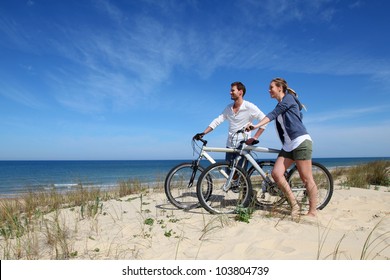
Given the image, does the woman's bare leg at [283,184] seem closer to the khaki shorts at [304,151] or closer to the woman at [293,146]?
the woman at [293,146]

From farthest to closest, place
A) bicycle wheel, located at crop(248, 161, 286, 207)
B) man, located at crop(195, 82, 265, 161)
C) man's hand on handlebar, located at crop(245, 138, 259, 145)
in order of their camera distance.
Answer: man, located at crop(195, 82, 265, 161)
man's hand on handlebar, located at crop(245, 138, 259, 145)
bicycle wheel, located at crop(248, 161, 286, 207)

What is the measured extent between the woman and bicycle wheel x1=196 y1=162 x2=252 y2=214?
0.56 meters

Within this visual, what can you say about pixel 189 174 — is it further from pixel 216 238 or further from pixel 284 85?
pixel 284 85

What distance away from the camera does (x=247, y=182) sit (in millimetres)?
4508

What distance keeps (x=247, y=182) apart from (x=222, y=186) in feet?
1.41

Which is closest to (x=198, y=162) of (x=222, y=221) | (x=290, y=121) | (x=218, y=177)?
(x=218, y=177)

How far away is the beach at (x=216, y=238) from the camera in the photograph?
285cm

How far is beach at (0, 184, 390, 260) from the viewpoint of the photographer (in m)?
2.85

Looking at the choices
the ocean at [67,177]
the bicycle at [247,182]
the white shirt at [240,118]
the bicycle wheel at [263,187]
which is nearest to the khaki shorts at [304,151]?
the bicycle at [247,182]

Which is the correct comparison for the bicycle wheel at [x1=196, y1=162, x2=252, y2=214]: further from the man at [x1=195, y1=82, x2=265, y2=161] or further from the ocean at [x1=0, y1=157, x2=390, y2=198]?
the ocean at [x1=0, y1=157, x2=390, y2=198]

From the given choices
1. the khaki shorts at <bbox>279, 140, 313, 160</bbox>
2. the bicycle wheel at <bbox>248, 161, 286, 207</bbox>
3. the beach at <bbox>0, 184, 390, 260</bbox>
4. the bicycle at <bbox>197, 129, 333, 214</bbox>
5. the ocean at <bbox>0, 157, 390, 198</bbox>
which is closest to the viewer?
the beach at <bbox>0, 184, 390, 260</bbox>

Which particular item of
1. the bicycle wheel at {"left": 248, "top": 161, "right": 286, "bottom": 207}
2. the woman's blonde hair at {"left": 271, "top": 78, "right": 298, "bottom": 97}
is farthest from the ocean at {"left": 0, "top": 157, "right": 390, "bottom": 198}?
the woman's blonde hair at {"left": 271, "top": 78, "right": 298, "bottom": 97}
